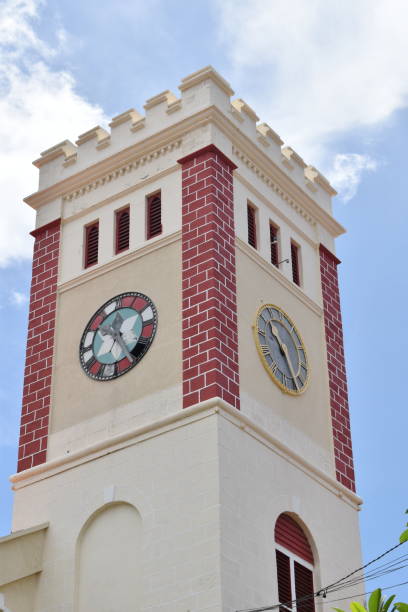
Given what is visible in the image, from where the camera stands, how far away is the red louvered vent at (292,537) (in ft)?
96.6

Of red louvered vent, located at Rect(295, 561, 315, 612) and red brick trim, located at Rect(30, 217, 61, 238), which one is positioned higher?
red brick trim, located at Rect(30, 217, 61, 238)

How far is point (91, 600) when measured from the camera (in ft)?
93.8

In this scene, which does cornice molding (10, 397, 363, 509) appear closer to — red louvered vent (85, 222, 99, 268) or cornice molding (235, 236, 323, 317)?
cornice molding (235, 236, 323, 317)

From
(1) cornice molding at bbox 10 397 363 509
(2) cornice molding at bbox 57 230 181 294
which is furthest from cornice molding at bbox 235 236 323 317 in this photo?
(1) cornice molding at bbox 10 397 363 509

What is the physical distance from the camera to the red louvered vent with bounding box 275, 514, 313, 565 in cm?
2945

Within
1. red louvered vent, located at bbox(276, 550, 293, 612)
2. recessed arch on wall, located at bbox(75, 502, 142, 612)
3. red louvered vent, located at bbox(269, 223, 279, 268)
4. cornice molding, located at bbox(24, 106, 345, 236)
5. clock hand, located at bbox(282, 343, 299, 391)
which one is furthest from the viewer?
red louvered vent, located at bbox(269, 223, 279, 268)

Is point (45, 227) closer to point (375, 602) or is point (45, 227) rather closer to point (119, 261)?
point (119, 261)

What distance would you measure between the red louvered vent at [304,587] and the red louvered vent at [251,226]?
785 centimetres

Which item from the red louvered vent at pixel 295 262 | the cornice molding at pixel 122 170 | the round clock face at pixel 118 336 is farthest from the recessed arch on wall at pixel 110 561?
the cornice molding at pixel 122 170

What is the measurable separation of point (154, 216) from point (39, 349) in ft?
13.4

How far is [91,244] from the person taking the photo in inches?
1355

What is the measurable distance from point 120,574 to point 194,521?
202 centimetres

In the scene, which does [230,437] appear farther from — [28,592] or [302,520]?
[28,592]

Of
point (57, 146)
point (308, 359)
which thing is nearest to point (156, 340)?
point (308, 359)
